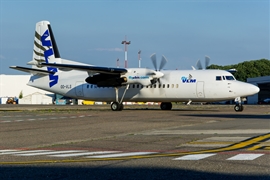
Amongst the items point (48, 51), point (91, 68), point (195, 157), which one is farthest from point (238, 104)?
point (195, 157)

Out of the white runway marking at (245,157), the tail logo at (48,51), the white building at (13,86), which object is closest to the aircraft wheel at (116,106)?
the tail logo at (48,51)

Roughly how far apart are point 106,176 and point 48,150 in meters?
4.73

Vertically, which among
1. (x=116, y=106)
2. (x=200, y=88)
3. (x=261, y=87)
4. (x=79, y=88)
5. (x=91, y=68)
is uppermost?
(x=261, y=87)

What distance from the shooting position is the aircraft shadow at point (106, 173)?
7703 mm

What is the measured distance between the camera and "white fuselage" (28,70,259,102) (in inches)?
1412

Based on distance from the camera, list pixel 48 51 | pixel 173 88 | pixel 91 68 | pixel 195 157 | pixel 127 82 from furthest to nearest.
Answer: pixel 48 51
pixel 127 82
pixel 173 88
pixel 91 68
pixel 195 157

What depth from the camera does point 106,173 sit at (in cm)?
809

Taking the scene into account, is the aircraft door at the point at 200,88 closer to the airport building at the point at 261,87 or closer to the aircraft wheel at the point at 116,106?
the aircraft wheel at the point at 116,106

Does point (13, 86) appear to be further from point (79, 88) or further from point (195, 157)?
point (195, 157)

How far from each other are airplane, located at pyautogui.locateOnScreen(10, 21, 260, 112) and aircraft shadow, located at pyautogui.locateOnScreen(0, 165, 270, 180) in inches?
1099

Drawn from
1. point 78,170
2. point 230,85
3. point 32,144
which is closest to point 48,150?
point 32,144

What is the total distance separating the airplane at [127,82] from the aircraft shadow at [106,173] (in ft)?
91.6

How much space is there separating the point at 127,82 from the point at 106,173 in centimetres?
3086

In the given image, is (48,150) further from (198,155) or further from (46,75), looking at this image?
(46,75)
